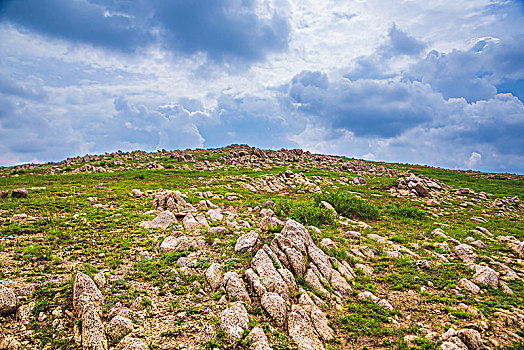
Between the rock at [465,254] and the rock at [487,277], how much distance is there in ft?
4.88

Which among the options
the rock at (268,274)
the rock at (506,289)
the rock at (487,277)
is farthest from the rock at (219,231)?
the rock at (506,289)

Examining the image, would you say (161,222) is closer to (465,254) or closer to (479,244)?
(465,254)

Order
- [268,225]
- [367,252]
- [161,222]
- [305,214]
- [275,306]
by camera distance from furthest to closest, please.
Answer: [305,214] → [161,222] → [268,225] → [367,252] → [275,306]

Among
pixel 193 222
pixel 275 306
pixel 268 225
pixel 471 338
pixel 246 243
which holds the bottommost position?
pixel 471 338

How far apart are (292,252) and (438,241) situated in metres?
10.0

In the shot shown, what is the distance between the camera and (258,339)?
6227mm

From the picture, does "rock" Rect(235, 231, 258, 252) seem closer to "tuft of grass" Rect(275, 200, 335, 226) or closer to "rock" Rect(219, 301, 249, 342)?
"rock" Rect(219, 301, 249, 342)

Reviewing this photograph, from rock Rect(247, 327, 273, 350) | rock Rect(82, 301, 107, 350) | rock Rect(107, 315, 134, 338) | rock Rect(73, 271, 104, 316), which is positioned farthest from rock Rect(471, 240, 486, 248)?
rock Rect(73, 271, 104, 316)

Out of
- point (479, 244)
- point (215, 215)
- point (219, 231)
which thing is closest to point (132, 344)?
point (219, 231)

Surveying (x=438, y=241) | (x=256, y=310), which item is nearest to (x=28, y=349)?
(x=256, y=310)

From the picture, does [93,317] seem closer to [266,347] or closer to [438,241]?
[266,347]

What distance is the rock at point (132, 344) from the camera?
5.77 m

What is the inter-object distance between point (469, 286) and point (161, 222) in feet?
47.2

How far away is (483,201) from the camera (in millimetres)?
27312
